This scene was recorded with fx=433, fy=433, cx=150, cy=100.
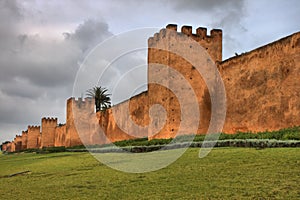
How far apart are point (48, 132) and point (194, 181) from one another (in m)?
41.2

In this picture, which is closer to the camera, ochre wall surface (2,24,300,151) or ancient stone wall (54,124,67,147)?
ochre wall surface (2,24,300,151)

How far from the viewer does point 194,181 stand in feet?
26.1

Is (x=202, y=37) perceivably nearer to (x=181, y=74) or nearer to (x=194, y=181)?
(x=181, y=74)

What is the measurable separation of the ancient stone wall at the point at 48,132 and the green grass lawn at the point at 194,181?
1438 inches

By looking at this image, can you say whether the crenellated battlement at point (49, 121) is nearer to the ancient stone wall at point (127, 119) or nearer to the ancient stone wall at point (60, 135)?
the ancient stone wall at point (60, 135)

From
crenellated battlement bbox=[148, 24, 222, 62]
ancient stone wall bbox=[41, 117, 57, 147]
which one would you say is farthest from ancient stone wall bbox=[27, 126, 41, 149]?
crenellated battlement bbox=[148, 24, 222, 62]

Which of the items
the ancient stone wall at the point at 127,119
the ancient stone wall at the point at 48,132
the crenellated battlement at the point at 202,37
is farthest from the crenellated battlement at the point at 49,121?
the crenellated battlement at the point at 202,37

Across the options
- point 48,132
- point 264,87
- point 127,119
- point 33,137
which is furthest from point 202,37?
point 33,137

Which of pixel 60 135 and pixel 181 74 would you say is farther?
pixel 60 135

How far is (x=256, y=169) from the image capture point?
8305mm

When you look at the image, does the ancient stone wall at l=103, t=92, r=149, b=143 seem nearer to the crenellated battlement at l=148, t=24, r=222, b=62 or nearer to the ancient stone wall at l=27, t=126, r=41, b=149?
the crenellated battlement at l=148, t=24, r=222, b=62

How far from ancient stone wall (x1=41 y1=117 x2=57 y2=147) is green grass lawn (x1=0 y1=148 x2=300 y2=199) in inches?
1438

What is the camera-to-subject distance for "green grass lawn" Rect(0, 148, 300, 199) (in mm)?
6906

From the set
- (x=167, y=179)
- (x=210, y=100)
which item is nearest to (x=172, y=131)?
(x=210, y=100)
